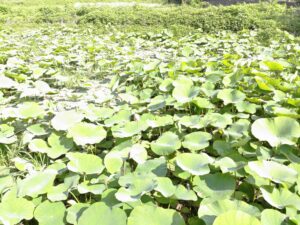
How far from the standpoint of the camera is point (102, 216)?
3.90 feet

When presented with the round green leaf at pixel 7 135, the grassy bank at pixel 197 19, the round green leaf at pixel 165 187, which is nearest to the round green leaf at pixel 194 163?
the round green leaf at pixel 165 187

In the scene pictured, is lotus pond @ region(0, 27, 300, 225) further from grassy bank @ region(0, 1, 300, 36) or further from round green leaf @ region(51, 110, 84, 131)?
grassy bank @ region(0, 1, 300, 36)

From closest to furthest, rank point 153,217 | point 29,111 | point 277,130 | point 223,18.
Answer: point 153,217 < point 277,130 < point 29,111 < point 223,18

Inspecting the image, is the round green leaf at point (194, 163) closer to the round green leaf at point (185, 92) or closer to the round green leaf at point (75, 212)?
the round green leaf at point (75, 212)

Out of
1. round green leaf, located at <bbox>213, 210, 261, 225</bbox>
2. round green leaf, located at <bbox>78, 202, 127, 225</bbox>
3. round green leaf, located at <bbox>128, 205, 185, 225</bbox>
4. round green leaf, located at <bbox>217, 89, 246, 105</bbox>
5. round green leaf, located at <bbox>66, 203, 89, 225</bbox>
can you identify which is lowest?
round green leaf, located at <bbox>66, 203, 89, 225</bbox>

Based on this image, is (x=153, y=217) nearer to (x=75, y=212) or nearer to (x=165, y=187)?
(x=165, y=187)

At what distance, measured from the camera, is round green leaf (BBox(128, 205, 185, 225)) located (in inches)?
45.3

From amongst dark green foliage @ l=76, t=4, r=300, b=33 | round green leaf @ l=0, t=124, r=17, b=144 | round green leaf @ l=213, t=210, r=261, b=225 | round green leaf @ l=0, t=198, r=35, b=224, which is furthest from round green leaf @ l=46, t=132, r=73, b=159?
dark green foliage @ l=76, t=4, r=300, b=33

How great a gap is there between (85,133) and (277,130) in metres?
1.02

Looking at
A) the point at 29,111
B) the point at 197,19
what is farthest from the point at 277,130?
the point at 197,19

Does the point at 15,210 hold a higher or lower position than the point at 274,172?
lower

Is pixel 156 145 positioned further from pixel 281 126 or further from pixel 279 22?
pixel 279 22

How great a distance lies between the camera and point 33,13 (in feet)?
36.9

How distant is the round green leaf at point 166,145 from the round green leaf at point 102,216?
0.57 m
